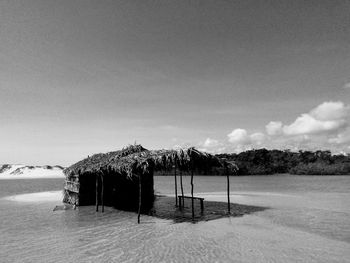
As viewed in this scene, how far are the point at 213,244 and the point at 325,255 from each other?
3186mm

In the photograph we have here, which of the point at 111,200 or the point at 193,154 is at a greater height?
the point at 193,154

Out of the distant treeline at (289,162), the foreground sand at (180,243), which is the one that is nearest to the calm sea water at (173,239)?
the foreground sand at (180,243)

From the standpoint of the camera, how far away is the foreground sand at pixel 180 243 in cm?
783

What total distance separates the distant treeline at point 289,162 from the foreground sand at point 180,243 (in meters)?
78.5

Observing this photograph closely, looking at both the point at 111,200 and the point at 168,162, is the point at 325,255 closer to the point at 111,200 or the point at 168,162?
the point at 168,162

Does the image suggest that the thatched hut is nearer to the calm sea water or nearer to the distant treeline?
the calm sea water

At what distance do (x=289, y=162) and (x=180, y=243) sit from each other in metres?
104

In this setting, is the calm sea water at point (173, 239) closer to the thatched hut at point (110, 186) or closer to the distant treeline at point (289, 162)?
the thatched hut at point (110, 186)

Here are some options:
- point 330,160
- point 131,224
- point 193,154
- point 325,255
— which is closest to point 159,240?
point 131,224

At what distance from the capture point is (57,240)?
390 inches

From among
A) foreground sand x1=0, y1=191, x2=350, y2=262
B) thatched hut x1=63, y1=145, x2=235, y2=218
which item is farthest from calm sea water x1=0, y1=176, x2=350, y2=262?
thatched hut x1=63, y1=145, x2=235, y2=218

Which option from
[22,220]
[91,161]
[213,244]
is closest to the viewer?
[213,244]

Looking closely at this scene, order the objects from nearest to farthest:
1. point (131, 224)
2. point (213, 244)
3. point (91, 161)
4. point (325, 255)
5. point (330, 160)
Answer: point (325, 255), point (213, 244), point (131, 224), point (91, 161), point (330, 160)

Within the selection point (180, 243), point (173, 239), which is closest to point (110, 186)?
point (173, 239)
